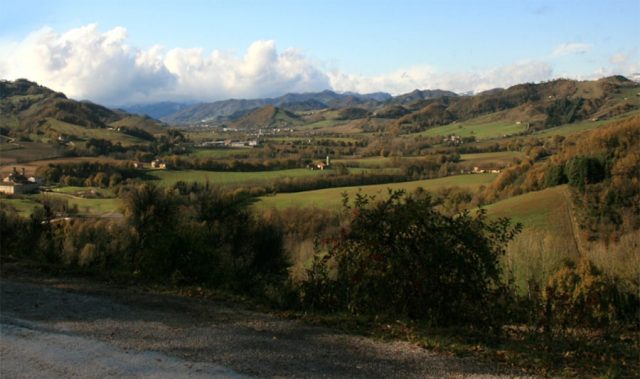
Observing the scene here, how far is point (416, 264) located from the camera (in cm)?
827

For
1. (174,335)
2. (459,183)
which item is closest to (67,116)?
(459,183)

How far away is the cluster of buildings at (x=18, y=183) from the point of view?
1379 inches

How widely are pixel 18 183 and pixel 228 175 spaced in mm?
25986

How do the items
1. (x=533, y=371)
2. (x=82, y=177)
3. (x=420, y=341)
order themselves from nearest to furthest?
1. (x=533, y=371)
2. (x=420, y=341)
3. (x=82, y=177)

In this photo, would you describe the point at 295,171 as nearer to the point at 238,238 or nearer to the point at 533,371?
the point at 238,238

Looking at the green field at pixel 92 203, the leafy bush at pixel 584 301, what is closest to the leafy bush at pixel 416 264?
the leafy bush at pixel 584 301

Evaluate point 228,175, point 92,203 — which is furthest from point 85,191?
point 228,175

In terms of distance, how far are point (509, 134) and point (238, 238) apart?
319 ft

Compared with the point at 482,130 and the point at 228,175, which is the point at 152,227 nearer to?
the point at 228,175

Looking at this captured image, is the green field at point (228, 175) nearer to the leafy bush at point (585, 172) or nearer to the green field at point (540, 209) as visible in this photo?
the green field at point (540, 209)

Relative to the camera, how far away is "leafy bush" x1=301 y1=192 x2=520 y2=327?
8.12 metres

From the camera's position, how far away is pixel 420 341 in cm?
696

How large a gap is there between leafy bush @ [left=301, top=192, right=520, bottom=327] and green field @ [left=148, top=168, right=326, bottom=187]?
41.2 metres

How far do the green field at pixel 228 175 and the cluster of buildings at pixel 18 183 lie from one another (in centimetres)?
1083
